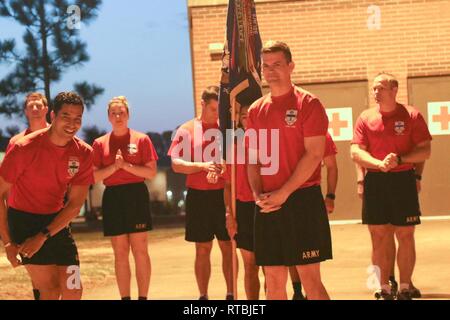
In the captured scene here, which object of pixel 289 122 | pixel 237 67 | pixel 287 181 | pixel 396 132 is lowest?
pixel 287 181

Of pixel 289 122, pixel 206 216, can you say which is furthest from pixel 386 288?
pixel 289 122

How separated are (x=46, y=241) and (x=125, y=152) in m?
1.90

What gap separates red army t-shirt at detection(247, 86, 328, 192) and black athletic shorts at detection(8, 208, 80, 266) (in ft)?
5.47

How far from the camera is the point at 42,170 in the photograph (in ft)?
20.9

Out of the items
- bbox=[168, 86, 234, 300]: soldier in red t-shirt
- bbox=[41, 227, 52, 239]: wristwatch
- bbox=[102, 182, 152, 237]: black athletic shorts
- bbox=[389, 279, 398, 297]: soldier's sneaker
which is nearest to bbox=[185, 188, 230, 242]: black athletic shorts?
bbox=[168, 86, 234, 300]: soldier in red t-shirt

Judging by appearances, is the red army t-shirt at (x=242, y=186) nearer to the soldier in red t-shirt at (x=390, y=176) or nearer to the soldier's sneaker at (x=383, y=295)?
the soldier in red t-shirt at (x=390, y=176)

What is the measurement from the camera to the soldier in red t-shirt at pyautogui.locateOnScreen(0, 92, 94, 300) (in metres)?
6.22

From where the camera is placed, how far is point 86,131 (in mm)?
41094

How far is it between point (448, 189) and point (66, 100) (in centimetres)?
1180

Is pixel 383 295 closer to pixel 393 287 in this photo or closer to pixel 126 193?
pixel 393 287

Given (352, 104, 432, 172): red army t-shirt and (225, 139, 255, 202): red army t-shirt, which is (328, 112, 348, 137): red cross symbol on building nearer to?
(352, 104, 432, 172): red army t-shirt

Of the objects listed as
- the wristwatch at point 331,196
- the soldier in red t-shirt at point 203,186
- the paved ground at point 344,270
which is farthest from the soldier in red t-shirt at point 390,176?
the soldier in red t-shirt at point 203,186

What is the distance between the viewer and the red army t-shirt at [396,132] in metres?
8.07
